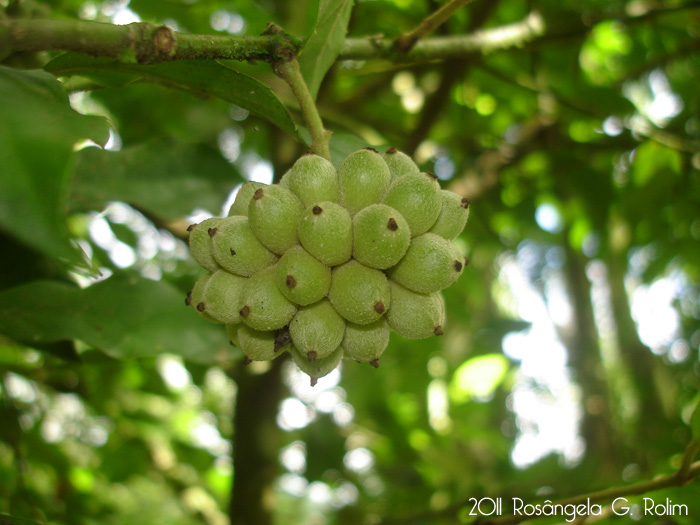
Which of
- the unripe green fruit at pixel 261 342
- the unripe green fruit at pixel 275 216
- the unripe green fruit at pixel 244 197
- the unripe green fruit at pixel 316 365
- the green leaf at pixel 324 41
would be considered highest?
the green leaf at pixel 324 41

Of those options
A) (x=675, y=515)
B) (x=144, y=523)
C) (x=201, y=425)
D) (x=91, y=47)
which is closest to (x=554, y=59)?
(x=675, y=515)

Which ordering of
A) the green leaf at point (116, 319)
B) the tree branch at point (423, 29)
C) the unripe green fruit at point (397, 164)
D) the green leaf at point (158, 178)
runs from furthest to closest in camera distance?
the green leaf at point (158, 178) → the green leaf at point (116, 319) → the tree branch at point (423, 29) → the unripe green fruit at point (397, 164)

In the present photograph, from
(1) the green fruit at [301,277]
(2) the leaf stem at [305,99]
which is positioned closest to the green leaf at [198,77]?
(2) the leaf stem at [305,99]

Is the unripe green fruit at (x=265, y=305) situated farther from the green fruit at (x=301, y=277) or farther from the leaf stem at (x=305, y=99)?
the leaf stem at (x=305, y=99)

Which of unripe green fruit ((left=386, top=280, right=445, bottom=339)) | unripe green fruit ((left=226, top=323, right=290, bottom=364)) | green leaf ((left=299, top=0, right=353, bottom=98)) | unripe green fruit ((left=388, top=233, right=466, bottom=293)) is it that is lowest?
unripe green fruit ((left=226, top=323, right=290, bottom=364))

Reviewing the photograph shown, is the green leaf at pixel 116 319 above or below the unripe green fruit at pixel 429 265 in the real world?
above

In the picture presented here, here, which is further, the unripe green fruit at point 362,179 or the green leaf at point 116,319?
the green leaf at point 116,319

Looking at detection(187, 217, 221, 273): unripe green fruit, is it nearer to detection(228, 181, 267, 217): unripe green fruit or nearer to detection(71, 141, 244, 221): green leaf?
detection(228, 181, 267, 217): unripe green fruit

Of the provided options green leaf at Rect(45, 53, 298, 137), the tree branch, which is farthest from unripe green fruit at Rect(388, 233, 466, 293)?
the tree branch
